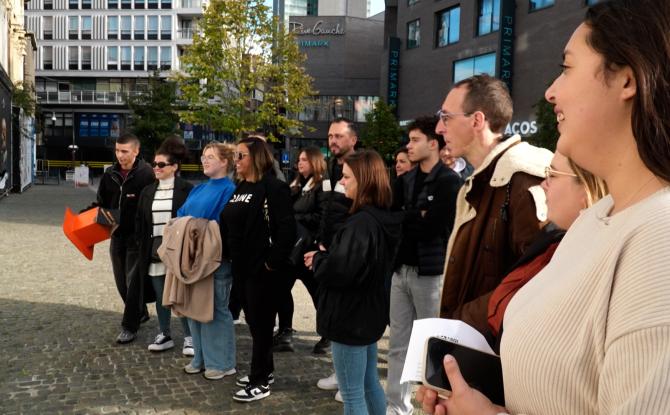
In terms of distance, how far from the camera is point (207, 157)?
5453mm

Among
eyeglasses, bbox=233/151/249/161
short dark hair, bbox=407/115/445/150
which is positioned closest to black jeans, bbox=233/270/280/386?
eyeglasses, bbox=233/151/249/161

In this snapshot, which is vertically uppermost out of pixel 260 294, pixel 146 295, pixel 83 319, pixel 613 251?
pixel 613 251

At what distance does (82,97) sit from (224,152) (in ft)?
222

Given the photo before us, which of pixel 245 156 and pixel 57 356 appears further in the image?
pixel 57 356

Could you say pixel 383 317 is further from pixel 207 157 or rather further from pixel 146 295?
pixel 146 295

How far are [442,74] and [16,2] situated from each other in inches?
1028

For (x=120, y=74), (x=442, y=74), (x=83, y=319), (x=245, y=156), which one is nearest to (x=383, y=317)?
(x=245, y=156)

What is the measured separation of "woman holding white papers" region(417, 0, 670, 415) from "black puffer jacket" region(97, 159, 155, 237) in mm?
5873

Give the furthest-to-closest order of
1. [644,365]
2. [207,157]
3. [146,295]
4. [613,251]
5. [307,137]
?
[307,137], [146,295], [207,157], [613,251], [644,365]

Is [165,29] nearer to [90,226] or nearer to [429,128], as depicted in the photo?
[90,226]

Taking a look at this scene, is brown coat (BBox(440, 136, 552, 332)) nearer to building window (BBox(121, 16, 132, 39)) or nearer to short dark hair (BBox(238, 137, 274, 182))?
short dark hair (BBox(238, 137, 274, 182))

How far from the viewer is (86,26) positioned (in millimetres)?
66812

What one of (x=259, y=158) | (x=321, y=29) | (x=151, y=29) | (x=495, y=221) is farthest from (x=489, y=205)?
(x=151, y=29)

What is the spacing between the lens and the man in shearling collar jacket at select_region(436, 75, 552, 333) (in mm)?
2844
